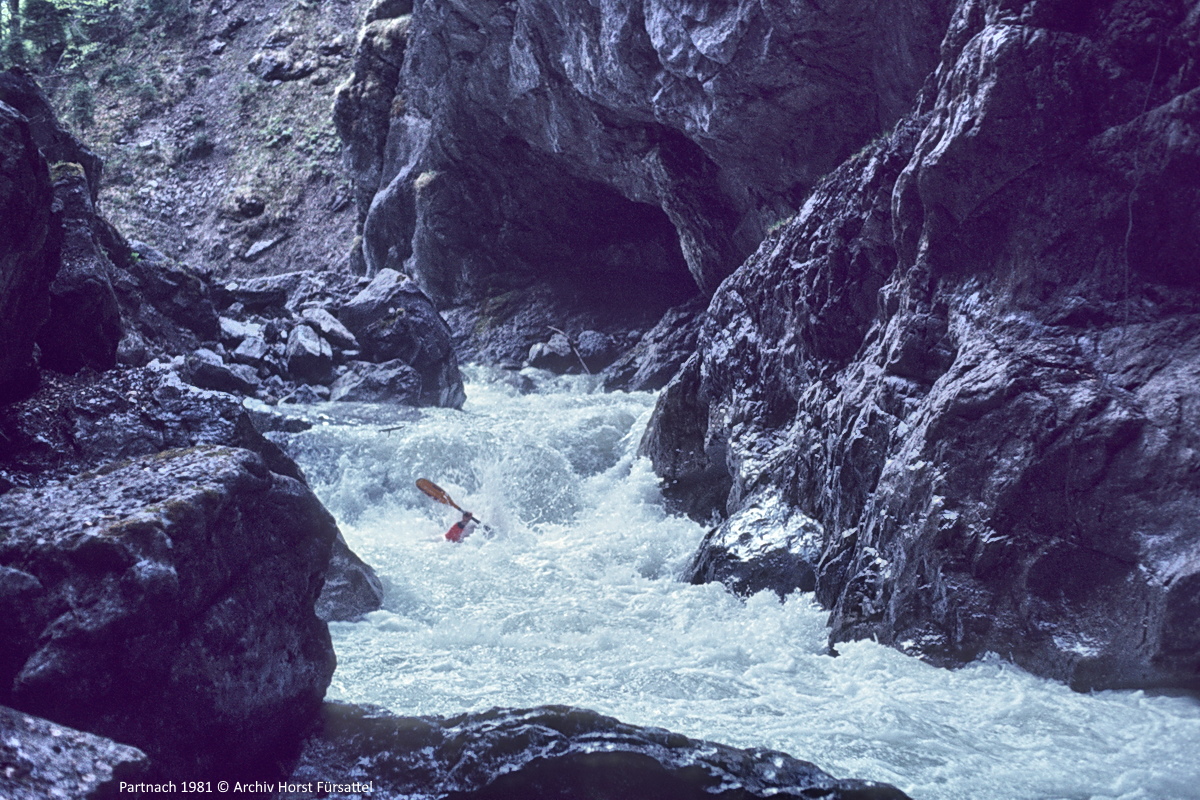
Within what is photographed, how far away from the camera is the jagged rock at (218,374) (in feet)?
37.8

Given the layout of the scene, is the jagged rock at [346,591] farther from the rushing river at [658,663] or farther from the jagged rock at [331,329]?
the jagged rock at [331,329]

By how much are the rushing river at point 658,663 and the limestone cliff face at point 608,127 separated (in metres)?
4.63

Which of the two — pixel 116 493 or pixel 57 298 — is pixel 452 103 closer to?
pixel 57 298

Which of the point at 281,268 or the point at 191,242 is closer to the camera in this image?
the point at 281,268

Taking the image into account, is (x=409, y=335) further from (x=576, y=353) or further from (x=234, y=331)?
(x=576, y=353)

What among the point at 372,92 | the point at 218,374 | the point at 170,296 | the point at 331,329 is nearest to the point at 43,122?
the point at 170,296

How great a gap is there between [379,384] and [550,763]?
439 inches

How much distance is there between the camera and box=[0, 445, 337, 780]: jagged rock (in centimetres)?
266

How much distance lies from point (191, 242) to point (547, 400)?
710 inches

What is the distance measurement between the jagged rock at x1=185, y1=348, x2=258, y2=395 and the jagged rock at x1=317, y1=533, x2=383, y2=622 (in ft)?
20.9

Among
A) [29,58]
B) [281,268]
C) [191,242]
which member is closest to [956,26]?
[281,268]

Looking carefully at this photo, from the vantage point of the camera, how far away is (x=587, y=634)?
17.9ft

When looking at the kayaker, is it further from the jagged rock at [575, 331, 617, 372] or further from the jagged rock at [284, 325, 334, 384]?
the jagged rock at [575, 331, 617, 372]

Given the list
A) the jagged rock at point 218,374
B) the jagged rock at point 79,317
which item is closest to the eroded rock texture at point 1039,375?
the jagged rock at point 79,317
